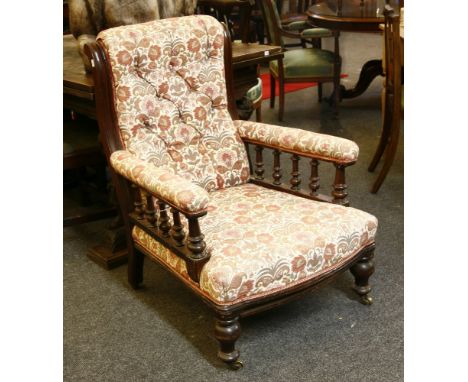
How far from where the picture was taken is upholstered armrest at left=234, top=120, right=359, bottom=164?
2.13 metres

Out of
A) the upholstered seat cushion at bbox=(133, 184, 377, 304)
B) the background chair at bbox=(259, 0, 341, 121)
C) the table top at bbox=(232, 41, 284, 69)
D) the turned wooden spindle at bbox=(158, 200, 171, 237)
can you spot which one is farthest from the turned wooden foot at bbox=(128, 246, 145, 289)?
the background chair at bbox=(259, 0, 341, 121)

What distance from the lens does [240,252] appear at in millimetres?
1860

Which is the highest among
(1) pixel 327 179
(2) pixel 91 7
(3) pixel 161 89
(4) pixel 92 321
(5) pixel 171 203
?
(2) pixel 91 7

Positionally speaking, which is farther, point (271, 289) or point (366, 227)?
point (366, 227)

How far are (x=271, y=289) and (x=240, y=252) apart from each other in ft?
0.51

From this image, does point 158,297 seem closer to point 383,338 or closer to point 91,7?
point 383,338

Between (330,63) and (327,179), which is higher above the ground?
(330,63)

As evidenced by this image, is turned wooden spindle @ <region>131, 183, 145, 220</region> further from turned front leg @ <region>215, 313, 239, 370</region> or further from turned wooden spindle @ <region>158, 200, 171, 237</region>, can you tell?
turned front leg @ <region>215, 313, 239, 370</region>

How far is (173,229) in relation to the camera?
1946mm

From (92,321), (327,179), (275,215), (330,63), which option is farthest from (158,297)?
(330,63)

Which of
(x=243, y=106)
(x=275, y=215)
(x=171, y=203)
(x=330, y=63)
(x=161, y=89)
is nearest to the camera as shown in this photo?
(x=171, y=203)

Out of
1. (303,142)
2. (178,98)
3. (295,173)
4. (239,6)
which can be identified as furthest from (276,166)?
(239,6)

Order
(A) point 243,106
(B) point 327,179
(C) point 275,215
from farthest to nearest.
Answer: (B) point 327,179
(A) point 243,106
(C) point 275,215

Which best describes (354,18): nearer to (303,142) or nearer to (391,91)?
(391,91)
